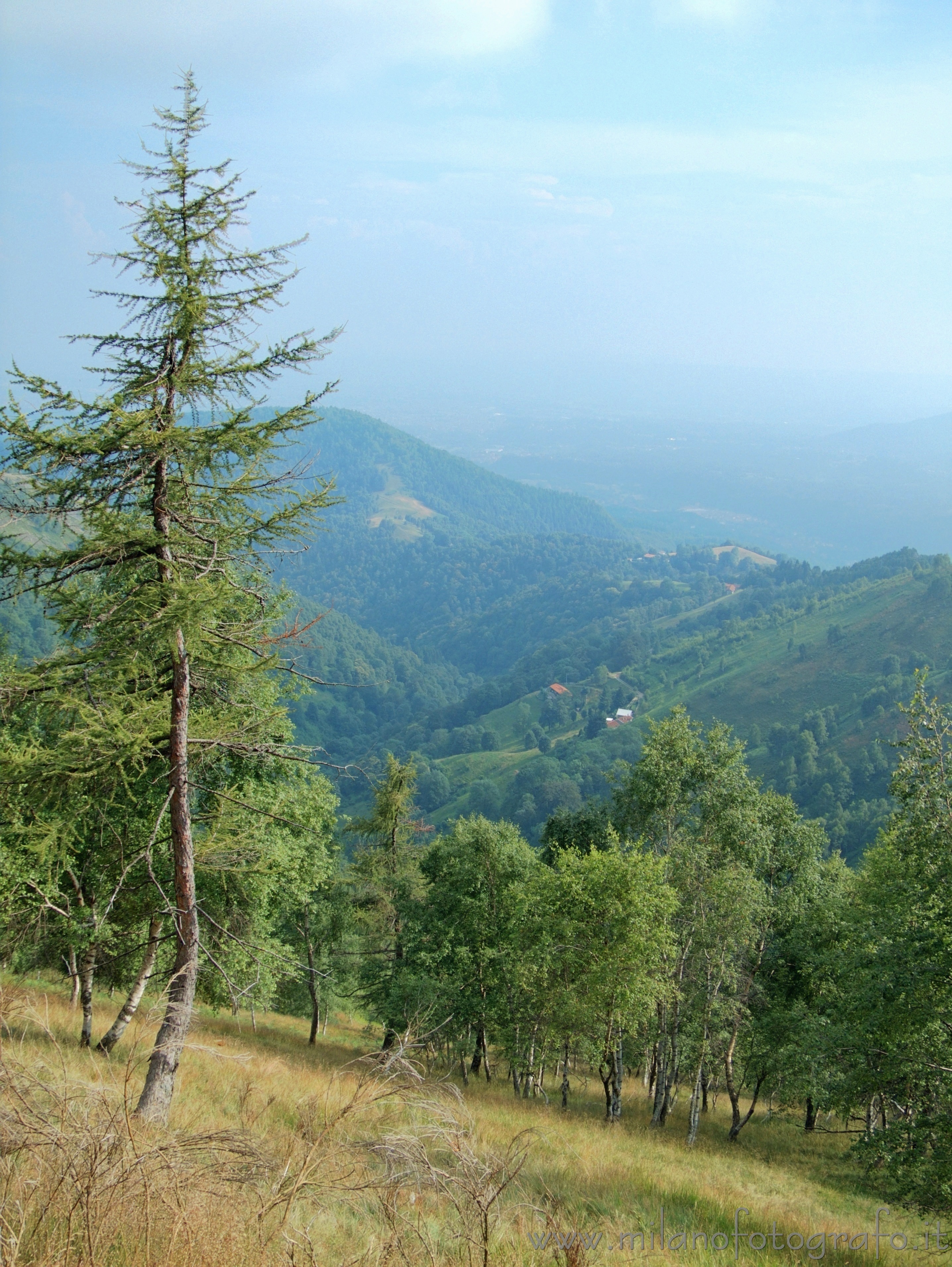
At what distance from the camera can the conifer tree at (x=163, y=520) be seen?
24.6ft

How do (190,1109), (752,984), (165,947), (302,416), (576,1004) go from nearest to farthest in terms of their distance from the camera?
1. (302,416)
2. (190,1109)
3. (165,947)
4. (576,1004)
5. (752,984)

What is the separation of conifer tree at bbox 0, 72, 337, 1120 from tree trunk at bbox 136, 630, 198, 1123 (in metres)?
0.02

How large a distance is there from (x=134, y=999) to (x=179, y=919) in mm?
7249

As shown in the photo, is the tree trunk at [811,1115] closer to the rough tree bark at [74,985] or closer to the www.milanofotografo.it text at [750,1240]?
the www.milanofotografo.it text at [750,1240]

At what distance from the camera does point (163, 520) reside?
27.2 ft

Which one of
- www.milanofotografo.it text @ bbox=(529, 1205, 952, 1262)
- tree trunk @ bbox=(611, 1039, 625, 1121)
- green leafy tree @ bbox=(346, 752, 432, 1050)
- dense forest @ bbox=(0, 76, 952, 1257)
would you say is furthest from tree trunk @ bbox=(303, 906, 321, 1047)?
www.milanofotografo.it text @ bbox=(529, 1205, 952, 1262)

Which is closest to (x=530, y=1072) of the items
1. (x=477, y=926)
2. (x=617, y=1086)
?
(x=617, y=1086)

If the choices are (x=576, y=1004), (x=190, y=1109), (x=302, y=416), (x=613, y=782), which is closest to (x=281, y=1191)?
(x=190, y=1109)

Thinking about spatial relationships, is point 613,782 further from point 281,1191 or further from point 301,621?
point 281,1191

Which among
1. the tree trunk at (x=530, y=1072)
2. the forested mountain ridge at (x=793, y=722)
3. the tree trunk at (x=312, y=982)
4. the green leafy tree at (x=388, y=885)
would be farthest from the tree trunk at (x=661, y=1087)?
the forested mountain ridge at (x=793, y=722)

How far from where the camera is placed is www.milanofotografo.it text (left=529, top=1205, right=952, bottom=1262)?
25.3 ft

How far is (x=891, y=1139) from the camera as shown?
423 inches

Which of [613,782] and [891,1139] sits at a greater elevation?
[613,782]

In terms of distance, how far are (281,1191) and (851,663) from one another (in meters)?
183
